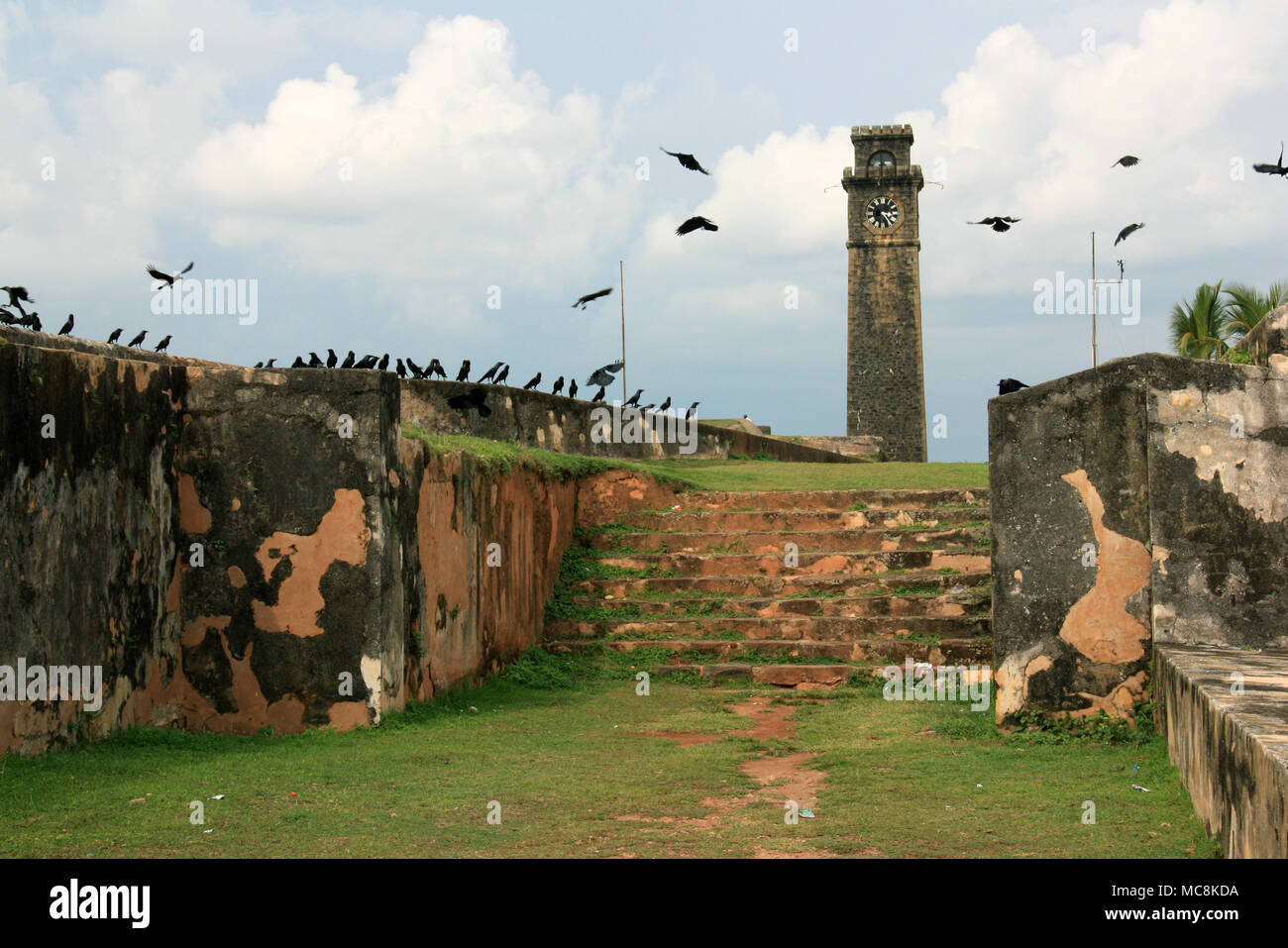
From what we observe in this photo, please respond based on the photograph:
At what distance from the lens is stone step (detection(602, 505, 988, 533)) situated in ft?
35.7

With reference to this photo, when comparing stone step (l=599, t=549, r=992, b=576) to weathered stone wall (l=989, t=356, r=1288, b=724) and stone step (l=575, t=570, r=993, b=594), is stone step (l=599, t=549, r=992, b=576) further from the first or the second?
weathered stone wall (l=989, t=356, r=1288, b=724)

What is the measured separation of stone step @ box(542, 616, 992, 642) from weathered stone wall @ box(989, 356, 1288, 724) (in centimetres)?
271

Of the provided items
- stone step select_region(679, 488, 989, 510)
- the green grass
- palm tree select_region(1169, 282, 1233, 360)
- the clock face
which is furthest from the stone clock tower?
the green grass

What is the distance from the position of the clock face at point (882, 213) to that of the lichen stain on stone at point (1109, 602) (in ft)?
127

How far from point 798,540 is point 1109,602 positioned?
4.50 meters

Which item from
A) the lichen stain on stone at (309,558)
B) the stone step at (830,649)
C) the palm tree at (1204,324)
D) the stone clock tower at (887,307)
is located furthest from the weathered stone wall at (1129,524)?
the stone clock tower at (887,307)

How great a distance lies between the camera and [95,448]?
606 cm

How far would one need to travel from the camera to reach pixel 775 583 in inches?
402

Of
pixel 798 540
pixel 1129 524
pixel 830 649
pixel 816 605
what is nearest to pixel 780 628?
pixel 816 605

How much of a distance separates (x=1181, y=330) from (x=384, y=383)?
18958 mm

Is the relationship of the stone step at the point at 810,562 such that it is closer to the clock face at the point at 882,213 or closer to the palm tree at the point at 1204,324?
the palm tree at the point at 1204,324

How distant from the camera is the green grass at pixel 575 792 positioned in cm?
455
